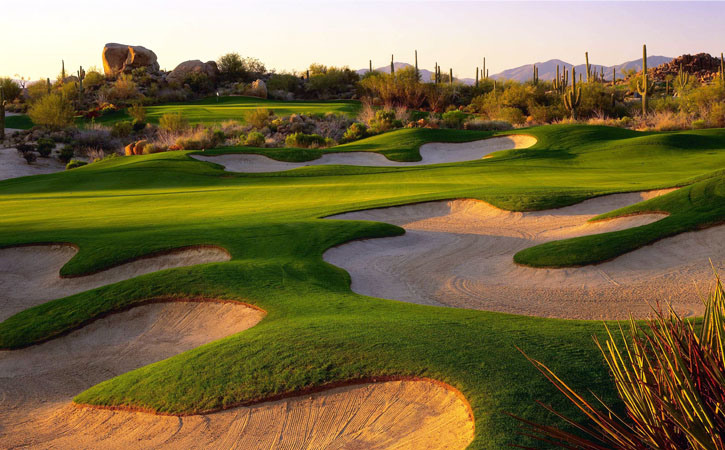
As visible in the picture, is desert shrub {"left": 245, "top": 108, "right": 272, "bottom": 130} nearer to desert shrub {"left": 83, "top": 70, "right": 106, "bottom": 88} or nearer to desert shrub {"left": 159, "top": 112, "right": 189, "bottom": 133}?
desert shrub {"left": 159, "top": 112, "right": 189, "bottom": 133}

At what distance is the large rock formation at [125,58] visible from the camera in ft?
279

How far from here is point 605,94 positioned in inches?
1997

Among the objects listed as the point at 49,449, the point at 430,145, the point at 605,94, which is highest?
the point at 605,94

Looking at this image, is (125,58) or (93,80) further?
(125,58)

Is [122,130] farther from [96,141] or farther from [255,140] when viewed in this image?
[255,140]

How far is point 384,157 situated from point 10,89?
192 ft

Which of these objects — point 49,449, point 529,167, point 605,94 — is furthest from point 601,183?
point 605,94

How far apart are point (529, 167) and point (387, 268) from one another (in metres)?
14.4

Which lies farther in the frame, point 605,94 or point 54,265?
point 605,94

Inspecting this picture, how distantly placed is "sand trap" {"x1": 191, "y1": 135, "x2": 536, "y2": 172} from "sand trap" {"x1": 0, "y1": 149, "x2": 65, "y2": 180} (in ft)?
50.4

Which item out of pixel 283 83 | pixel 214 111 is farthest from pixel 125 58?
pixel 214 111

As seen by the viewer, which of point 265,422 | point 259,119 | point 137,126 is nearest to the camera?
point 265,422

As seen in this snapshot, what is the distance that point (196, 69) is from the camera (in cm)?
8181

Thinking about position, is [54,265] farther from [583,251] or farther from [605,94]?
[605,94]
